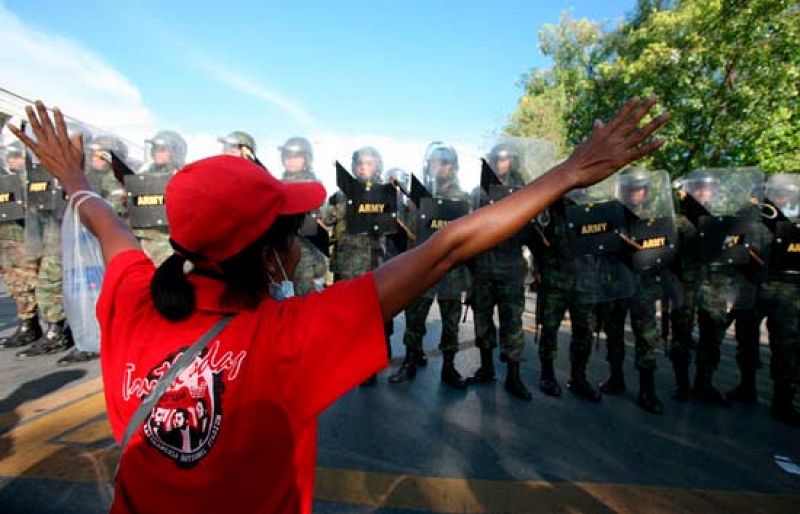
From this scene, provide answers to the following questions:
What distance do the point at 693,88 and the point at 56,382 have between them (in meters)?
12.6

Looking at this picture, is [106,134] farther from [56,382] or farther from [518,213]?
[518,213]

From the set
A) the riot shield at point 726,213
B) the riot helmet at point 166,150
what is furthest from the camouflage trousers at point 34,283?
the riot shield at point 726,213

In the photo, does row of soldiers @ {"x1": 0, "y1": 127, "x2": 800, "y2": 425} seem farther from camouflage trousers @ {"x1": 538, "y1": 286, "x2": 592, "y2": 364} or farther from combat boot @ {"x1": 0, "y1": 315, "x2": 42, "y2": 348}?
combat boot @ {"x1": 0, "y1": 315, "x2": 42, "y2": 348}

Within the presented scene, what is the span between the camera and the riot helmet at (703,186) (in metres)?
4.52

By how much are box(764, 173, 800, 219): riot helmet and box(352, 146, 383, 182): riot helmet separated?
382cm

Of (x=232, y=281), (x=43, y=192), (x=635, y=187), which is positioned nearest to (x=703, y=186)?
(x=635, y=187)

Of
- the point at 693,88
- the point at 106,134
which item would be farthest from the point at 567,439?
the point at 693,88

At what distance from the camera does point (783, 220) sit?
4.46 meters

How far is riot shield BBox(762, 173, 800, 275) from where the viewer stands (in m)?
4.32

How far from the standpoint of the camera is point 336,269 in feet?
16.9

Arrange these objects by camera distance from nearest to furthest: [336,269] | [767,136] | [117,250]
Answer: [117,250]
[336,269]
[767,136]

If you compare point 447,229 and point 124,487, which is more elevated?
point 447,229

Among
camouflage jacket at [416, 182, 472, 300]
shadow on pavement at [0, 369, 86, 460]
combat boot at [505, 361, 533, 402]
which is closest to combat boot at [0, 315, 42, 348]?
shadow on pavement at [0, 369, 86, 460]

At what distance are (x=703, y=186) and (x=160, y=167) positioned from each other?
5.61 m
